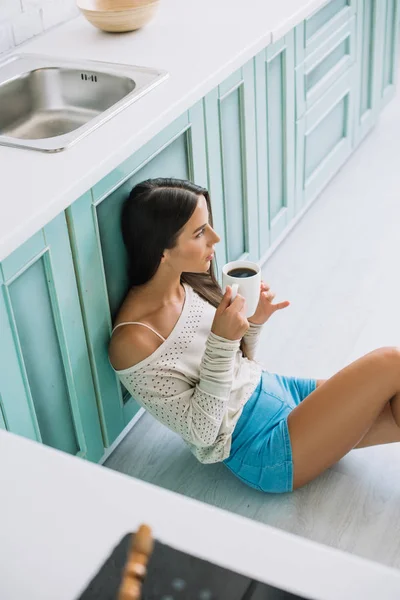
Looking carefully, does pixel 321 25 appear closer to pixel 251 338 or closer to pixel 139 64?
pixel 139 64

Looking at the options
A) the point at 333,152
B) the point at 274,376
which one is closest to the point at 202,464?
the point at 274,376

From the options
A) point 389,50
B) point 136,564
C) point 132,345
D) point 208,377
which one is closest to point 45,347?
point 132,345

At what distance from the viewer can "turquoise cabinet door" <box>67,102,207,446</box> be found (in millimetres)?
A: 1573

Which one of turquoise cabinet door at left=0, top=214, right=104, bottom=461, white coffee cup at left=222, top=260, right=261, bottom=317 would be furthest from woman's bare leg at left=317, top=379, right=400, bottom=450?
turquoise cabinet door at left=0, top=214, right=104, bottom=461

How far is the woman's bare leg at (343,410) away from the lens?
1695mm

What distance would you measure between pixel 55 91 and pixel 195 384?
2.90ft

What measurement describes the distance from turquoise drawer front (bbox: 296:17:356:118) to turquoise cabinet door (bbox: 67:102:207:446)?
2.48 ft

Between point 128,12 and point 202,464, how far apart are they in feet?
3.95

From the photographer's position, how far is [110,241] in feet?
5.51

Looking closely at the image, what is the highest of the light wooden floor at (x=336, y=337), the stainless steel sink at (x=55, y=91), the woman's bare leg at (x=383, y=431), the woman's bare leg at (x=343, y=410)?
the stainless steel sink at (x=55, y=91)

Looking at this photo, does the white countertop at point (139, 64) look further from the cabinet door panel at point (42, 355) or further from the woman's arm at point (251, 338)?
the woman's arm at point (251, 338)

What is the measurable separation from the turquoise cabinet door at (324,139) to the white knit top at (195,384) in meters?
1.13

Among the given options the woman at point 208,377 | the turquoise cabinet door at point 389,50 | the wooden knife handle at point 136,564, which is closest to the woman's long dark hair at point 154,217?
the woman at point 208,377

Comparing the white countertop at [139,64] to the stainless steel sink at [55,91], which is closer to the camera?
the white countertop at [139,64]
